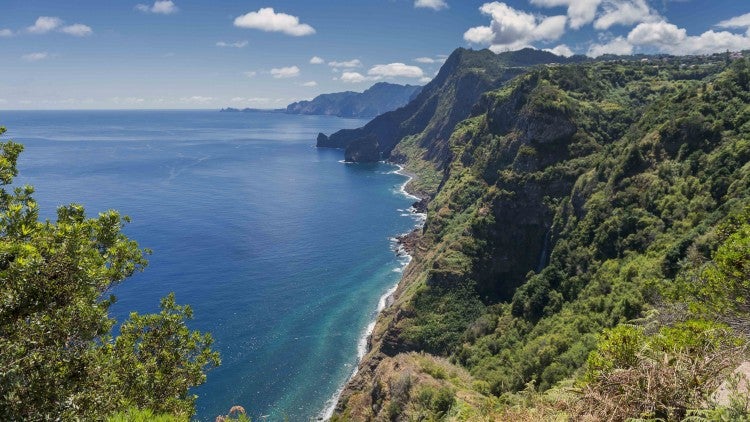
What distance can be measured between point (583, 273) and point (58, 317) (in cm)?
7969

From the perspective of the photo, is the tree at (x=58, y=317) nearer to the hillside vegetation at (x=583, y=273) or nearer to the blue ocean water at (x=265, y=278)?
the hillside vegetation at (x=583, y=273)

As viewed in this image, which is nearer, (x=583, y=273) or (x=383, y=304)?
(x=583, y=273)

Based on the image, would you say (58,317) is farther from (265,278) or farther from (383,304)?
(265,278)

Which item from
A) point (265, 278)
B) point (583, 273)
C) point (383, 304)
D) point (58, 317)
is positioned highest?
point (58, 317)

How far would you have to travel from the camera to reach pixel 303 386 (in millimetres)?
82625

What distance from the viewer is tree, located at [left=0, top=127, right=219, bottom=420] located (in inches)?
500

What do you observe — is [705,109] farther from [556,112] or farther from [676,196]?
[556,112]

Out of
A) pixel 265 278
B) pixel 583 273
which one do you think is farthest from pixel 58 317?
pixel 265 278

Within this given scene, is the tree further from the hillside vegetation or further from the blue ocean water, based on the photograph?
the blue ocean water

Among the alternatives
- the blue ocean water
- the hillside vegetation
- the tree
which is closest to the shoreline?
the blue ocean water

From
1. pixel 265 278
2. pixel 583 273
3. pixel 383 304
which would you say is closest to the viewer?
pixel 583 273

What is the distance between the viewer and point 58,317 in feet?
46.5

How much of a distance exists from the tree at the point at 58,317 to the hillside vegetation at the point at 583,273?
1352 cm

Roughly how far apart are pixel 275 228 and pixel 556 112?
321ft
